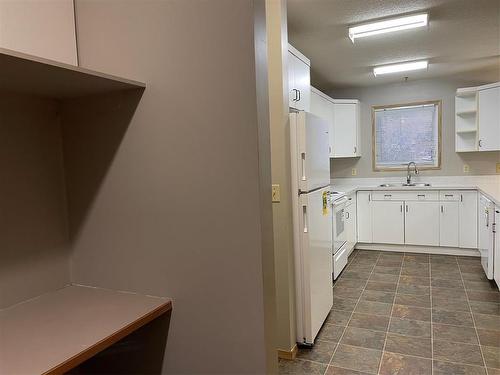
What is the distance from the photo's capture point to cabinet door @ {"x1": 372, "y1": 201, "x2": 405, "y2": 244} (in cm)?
505

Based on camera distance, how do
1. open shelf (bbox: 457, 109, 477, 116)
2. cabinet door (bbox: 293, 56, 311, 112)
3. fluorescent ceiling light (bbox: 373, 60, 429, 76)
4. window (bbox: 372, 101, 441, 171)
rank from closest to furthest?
1. cabinet door (bbox: 293, 56, 311, 112)
2. fluorescent ceiling light (bbox: 373, 60, 429, 76)
3. open shelf (bbox: 457, 109, 477, 116)
4. window (bbox: 372, 101, 441, 171)

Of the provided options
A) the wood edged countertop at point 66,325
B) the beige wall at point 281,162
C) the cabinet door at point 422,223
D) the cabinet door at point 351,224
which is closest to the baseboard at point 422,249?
the cabinet door at point 422,223

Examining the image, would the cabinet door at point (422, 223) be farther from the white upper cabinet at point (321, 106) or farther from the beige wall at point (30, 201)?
the beige wall at point (30, 201)

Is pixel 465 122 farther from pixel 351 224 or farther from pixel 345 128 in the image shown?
pixel 351 224

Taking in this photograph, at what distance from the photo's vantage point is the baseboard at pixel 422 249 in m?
4.80

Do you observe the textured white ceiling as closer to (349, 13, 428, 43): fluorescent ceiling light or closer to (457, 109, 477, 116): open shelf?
(349, 13, 428, 43): fluorescent ceiling light

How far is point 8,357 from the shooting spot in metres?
0.95

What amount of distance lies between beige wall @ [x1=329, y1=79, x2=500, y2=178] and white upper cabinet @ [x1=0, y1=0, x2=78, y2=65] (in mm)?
5033

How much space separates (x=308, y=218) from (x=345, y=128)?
3287 mm

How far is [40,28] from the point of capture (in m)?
1.26

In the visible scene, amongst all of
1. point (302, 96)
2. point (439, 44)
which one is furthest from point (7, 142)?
point (439, 44)

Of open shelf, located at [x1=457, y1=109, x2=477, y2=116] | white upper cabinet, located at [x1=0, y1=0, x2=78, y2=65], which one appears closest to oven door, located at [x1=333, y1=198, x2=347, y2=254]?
open shelf, located at [x1=457, y1=109, x2=477, y2=116]

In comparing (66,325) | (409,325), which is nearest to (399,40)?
(409,325)

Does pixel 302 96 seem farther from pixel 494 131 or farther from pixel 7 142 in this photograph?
pixel 494 131
